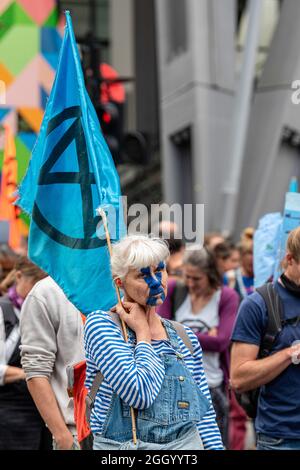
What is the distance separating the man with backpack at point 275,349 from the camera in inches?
191

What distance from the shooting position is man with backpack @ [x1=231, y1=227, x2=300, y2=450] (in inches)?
191

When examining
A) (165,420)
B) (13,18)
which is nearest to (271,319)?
(165,420)

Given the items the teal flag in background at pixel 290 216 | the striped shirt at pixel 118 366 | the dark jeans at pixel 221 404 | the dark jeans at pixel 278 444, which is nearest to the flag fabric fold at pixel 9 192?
the dark jeans at pixel 221 404

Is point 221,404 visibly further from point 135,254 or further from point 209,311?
point 135,254

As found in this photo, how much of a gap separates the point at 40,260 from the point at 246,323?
96 cm

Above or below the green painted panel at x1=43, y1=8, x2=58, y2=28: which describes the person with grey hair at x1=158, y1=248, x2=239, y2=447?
below

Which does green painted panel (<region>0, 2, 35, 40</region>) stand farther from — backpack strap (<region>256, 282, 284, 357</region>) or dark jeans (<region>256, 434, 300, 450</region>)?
dark jeans (<region>256, 434, 300, 450</region>)

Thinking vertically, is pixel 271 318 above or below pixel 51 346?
above

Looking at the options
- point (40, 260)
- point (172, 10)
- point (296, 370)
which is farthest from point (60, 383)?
point (172, 10)

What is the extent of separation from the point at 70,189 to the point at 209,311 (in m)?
2.54

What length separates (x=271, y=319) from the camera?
4.86m

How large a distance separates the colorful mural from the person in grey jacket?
8.58 m

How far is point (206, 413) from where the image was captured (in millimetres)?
4203

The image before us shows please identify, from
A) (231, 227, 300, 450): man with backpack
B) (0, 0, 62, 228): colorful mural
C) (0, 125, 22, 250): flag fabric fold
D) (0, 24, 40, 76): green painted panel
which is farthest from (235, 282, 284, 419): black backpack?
(0, 24, 40, 76): green painted panel
